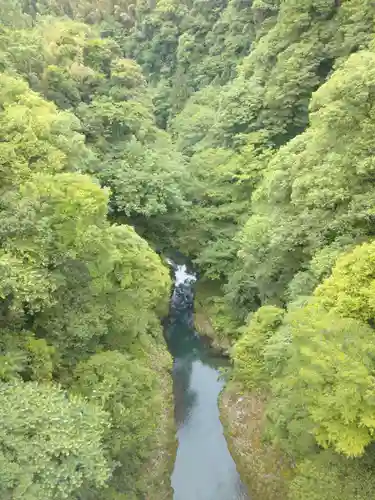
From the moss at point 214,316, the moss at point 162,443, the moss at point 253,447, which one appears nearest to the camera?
the moss at point 253,447

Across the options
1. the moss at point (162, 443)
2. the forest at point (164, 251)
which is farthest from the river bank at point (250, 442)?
the moss at point (162, 443)

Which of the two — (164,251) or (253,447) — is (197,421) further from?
(164,251)

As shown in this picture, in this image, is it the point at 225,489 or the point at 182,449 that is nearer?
the point at 225,489

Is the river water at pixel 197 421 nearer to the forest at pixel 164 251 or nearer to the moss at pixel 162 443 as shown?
the moss at pixel 162 443

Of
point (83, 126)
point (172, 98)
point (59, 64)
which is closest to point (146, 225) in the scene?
point (83, 126)

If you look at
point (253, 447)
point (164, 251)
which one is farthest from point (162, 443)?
point (164, 251)

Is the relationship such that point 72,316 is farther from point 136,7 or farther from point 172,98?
point 136,7
